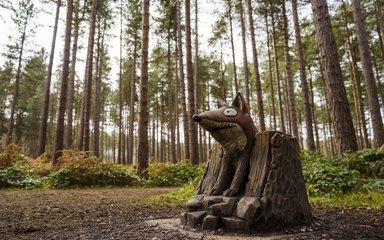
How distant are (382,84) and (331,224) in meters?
25.6

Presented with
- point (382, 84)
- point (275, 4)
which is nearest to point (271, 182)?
point (275, 4)

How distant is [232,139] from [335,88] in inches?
199

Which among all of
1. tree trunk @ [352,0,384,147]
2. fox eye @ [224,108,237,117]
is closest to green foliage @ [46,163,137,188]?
fox eye @ [224,108,237,117]

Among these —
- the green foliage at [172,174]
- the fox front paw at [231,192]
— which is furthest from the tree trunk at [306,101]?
the fox front paw at [231,192]

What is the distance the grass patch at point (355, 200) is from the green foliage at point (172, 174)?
5.97 metres

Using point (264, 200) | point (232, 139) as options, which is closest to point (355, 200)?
point (264, 200)

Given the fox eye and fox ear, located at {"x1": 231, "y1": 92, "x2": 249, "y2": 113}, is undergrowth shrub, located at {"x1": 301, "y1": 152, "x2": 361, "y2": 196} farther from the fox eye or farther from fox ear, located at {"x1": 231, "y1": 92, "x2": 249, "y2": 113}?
the fox eye

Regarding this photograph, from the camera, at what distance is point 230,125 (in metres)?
3.61

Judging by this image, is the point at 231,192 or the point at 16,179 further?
the point at 16,179

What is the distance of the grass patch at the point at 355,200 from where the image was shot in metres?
5.27

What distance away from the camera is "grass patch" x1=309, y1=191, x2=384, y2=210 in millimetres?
5266

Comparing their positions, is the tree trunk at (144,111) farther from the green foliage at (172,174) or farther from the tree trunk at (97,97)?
the tree trunk at (97,97)

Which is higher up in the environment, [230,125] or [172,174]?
[230,125]

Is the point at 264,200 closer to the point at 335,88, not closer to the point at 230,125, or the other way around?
the point at 230,125
